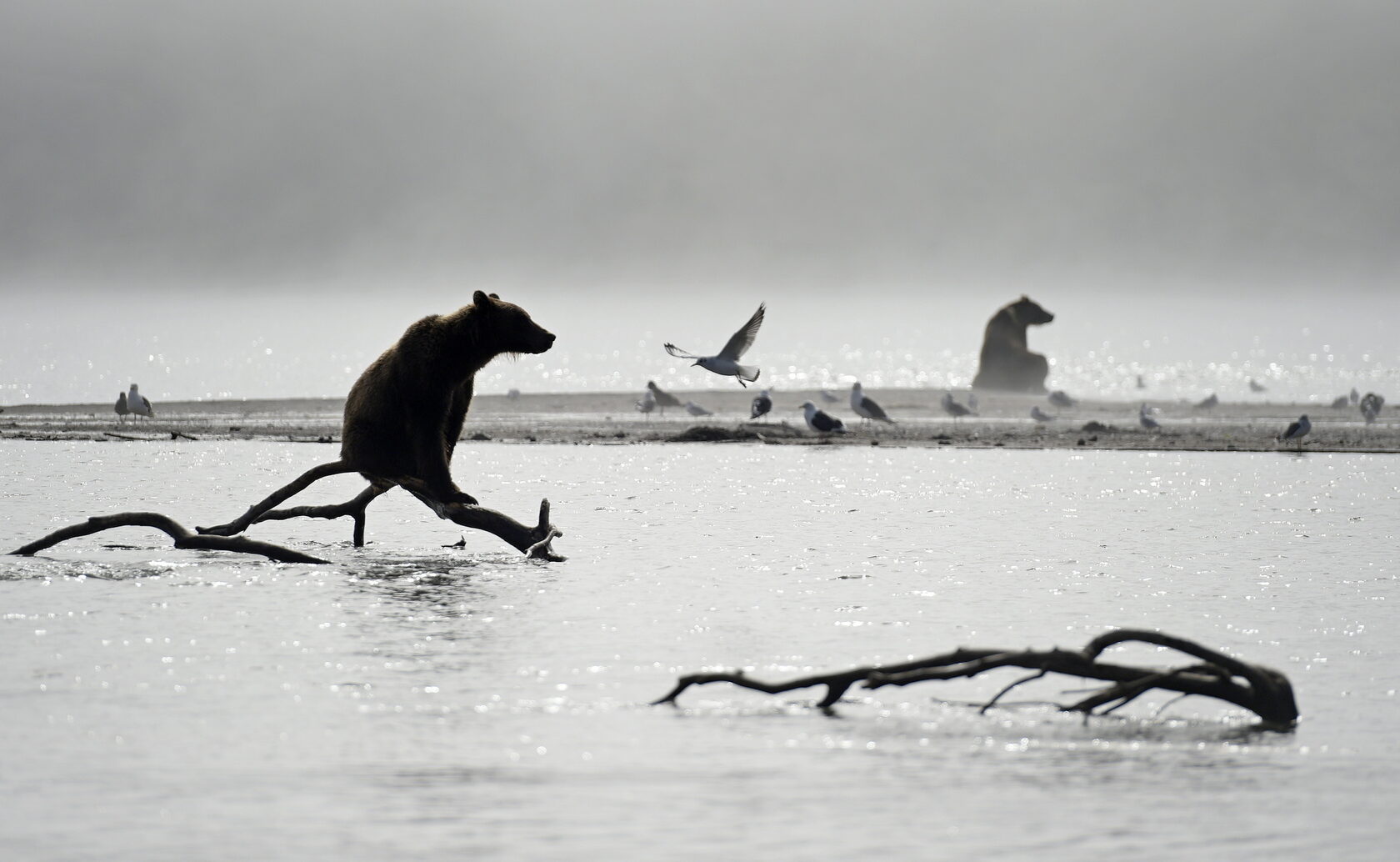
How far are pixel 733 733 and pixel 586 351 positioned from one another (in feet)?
576

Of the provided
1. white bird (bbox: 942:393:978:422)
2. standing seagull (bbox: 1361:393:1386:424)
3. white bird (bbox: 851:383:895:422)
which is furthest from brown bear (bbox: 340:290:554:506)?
standing seagull (bbox: 1361:393:1386:424)

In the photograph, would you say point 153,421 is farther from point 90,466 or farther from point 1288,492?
point 1288,492

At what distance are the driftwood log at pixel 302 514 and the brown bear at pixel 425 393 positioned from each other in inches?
5.4

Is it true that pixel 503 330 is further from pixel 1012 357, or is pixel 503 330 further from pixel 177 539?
pixel 1012 357

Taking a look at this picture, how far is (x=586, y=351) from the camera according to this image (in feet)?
603

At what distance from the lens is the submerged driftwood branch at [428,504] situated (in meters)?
14.8

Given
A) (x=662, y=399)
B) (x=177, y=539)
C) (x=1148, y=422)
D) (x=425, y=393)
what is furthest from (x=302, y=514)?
(x=662, y=399)

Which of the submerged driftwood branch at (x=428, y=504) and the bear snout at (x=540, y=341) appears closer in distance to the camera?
the submerged driftwood branch at (x=428, y=504)

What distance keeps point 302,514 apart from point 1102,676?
344 inches

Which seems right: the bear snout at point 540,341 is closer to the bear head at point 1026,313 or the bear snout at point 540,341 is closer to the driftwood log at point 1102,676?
the driftwood log at point 1102,676

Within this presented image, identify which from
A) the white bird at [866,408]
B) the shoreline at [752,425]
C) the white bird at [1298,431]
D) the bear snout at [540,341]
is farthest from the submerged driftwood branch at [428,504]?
the white bird at [866,408]

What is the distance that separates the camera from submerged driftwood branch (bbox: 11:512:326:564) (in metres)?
13.7

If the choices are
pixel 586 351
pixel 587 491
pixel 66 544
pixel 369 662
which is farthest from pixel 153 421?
pixel 586 351

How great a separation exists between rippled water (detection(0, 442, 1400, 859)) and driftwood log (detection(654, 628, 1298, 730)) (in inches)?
7.5
